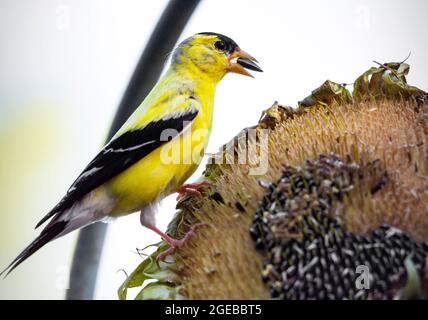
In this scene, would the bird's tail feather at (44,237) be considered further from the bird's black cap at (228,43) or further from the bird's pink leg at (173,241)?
the bird's black cap at (228,43)

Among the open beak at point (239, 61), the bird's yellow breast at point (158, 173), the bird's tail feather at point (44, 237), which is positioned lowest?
the bird's tail feather at point (44, 237)

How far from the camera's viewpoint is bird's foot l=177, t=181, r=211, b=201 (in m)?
2.51

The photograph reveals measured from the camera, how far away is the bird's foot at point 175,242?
84.3 inches

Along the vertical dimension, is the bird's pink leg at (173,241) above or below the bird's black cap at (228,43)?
below

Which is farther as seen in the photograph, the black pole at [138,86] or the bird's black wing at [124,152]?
the black pole at [138,86]

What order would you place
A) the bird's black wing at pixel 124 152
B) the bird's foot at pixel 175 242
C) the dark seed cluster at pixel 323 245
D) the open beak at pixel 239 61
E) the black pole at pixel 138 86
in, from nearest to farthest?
the dark seed cluster at pixel 323 245, the bird's foot at pixel 175 242, the bird's black wing at pixel 124 152, the black pole at pixel 138 86, the open beak at pixel 239 61

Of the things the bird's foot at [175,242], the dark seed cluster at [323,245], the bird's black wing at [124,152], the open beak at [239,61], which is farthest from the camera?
the open beak at [239,61]

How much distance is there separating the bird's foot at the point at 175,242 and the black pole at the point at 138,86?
2.43ft

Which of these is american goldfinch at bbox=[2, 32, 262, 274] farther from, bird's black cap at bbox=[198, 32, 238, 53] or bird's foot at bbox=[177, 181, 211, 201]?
bird's black cap at bbox=[198, 32, 238, 53]

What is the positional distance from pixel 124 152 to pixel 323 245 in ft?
4.48

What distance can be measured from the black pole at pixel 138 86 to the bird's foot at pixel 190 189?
64 cm

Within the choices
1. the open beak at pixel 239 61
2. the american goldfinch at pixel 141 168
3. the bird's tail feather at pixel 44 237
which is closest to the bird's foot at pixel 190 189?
the american goldfinch at pixel 141 168
